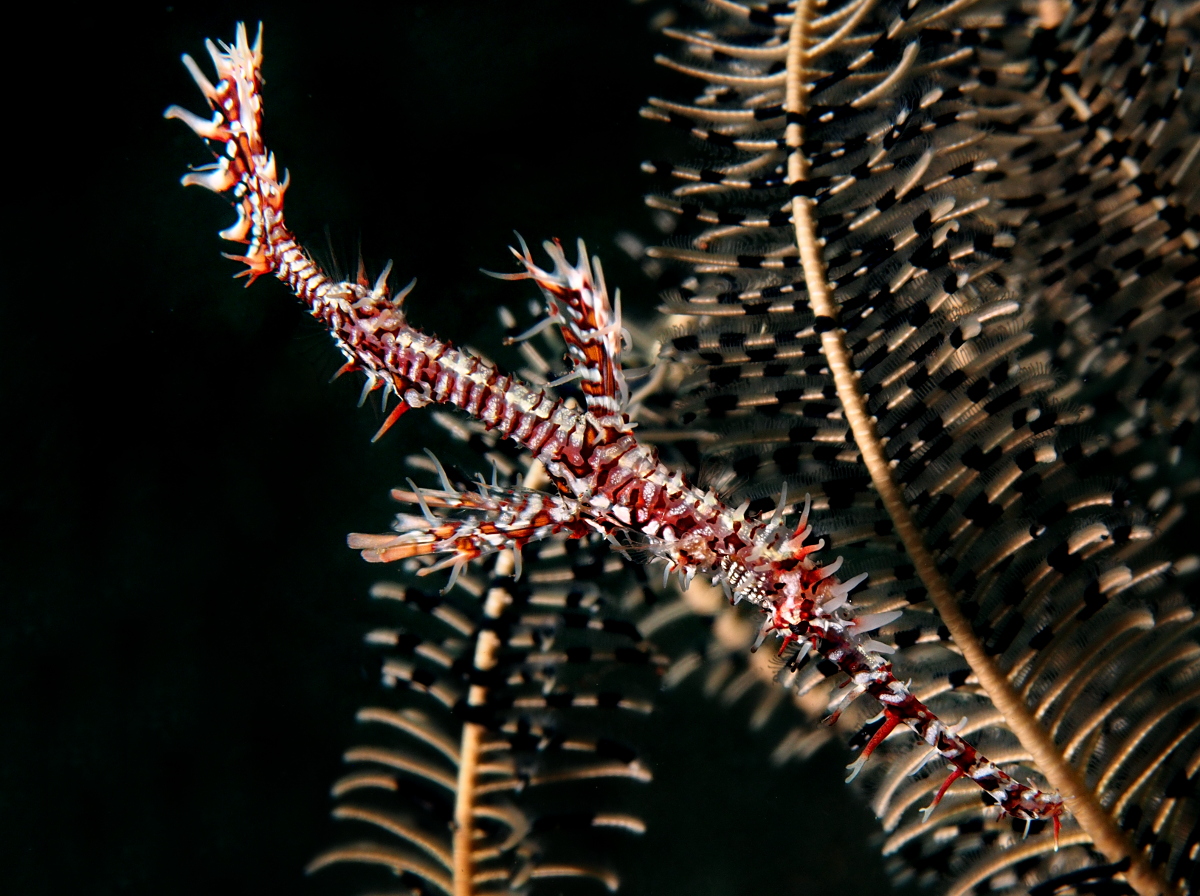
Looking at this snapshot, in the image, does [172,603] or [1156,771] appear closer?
[1156,771]

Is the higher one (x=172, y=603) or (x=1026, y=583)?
(x=172, y=603)

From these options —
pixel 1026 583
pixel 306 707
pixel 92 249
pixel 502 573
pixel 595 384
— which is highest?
pixel 92 249

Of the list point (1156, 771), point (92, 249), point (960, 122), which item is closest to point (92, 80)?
point (92, 249)

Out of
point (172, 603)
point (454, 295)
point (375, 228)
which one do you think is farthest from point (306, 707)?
point (375, 228)

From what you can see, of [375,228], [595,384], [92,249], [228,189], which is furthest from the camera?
[92,249]

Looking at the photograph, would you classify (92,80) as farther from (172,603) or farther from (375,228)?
(172,603)

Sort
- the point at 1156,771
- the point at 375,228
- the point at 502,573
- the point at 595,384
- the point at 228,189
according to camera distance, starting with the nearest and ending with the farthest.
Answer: the point at 1156,771 → the point at 595,384 → the point at 502,573 → the point at 228,189 → the point at 375,228
